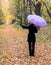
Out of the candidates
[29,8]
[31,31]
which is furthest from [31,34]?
[29,8]

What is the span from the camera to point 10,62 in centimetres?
1017

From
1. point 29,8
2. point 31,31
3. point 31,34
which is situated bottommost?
point 29,8

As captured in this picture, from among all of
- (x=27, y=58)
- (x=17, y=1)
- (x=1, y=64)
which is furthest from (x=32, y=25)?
(x=17, y=1)

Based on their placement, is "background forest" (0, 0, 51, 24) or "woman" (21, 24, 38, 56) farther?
"background forest" (0, 0, 51, 24)

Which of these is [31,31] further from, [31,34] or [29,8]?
[29,8]

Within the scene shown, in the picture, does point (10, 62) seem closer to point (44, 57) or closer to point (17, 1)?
point (44, 57)

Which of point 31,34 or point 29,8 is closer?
point 31,34

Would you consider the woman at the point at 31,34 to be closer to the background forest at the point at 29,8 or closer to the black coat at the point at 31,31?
the black coat at the point at 31,31

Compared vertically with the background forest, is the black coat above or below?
above

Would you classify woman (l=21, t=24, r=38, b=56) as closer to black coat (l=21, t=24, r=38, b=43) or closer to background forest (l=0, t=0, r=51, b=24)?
black coat (l=21, t=24, r=38, b=43)

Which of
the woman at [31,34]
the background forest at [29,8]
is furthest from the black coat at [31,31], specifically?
the background forest at [29,8]

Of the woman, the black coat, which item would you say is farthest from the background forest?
the black coat

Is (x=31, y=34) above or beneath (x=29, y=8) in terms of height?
above

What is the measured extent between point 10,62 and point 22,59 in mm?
873
